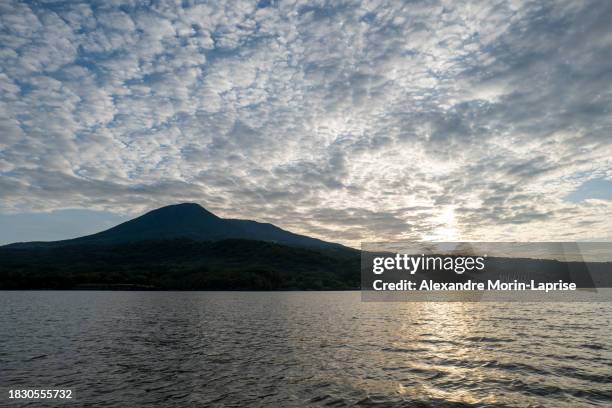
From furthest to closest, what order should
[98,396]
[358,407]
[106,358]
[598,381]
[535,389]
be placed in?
[106,358]
[598,381]
[535,389]
[98,396]
[358,407]

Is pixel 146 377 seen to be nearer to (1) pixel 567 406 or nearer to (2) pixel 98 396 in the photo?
(2) pixel 98 396

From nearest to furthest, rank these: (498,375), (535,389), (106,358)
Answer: (535,389)
(498,375)
(106,358)

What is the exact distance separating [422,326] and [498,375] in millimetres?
46087

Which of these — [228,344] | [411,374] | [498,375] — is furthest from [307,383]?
[228,344]

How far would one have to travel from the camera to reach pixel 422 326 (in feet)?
280

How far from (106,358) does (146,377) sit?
12.4 meters

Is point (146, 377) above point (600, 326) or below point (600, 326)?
below

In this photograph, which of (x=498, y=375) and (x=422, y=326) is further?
(x=422, y=326)

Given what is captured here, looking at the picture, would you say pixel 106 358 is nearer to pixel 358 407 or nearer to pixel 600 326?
pixel 358 407

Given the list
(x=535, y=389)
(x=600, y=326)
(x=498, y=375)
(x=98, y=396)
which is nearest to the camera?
(x=98, y=396)

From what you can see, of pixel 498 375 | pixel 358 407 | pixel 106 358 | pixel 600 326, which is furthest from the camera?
pixel 600 326

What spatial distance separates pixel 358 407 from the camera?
30234 mm

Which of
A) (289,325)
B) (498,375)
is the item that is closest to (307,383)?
(498,375)

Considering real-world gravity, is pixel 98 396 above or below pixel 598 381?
below
